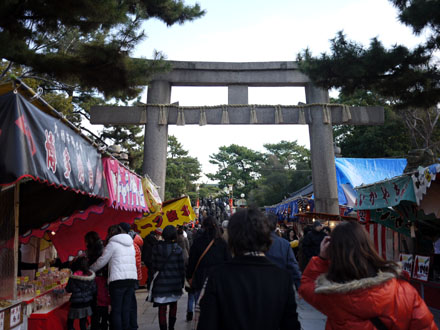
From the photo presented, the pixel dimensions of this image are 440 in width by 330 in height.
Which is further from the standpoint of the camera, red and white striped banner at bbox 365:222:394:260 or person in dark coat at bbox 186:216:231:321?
red and white striped banner at bbox 365:222:394:260

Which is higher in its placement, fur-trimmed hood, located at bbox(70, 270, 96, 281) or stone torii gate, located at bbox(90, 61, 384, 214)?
stone torii gate, located at bbox(90, 61, 384, 214)

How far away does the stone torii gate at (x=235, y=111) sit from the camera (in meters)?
13.4

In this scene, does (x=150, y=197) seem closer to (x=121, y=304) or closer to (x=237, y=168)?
(x=121, y=304)

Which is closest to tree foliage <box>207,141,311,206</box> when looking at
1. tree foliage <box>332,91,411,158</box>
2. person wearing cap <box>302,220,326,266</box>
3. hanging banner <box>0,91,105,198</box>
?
tree foliage <box>332,91,411,158</box>

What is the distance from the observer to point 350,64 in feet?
22.1

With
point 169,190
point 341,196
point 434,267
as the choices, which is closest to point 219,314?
point 434,267

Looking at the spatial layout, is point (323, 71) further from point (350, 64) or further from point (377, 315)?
point (377, 315)

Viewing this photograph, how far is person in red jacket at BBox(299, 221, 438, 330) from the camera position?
1.97 metres

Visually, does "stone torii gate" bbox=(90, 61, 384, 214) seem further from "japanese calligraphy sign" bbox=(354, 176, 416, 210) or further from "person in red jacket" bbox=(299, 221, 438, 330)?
"person in red jacket" bbox=(299, 221, 438, 330)

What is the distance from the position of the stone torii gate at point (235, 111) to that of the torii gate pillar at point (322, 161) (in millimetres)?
37

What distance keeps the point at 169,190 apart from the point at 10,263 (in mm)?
35248

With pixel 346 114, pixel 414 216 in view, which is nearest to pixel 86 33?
pixel 414 216

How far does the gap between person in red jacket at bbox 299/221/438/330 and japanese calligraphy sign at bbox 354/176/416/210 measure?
4108 millimetres

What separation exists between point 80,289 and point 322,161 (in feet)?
34.5
